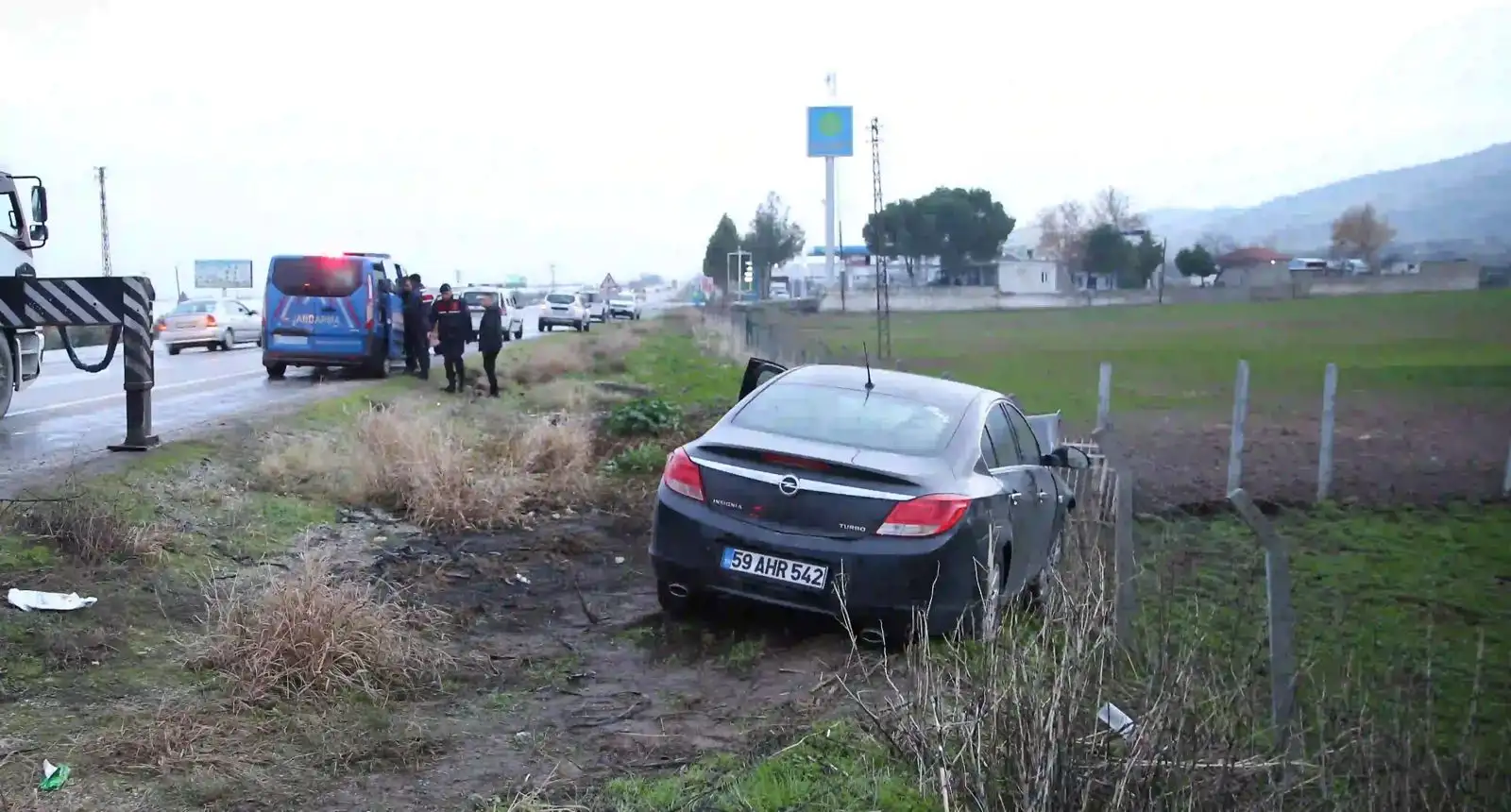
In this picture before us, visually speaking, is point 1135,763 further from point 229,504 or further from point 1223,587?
point 229,504

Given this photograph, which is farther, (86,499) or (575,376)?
(575,376)

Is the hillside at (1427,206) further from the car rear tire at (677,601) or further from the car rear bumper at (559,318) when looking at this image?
the car rear bumper at (559,318)

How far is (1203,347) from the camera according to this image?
34.4 meters

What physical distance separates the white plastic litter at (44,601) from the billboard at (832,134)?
37363mm

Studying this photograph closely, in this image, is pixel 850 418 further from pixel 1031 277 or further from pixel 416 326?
pixel 1031 277

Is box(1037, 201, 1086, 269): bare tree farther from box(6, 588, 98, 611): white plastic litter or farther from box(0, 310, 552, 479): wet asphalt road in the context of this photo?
box(6, 588, 98, 611): white plastic litter

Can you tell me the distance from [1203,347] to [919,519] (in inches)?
1191

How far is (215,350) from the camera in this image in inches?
1364

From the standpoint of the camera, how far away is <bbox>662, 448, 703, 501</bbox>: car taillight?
666cm

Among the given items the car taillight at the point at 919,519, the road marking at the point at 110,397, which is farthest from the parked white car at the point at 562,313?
the car taillight at the point at 919,519

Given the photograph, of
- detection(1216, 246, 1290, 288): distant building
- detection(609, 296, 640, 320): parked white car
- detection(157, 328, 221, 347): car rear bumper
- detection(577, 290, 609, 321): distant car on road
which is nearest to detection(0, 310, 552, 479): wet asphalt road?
detection(157, 328, 221, 347): car rear bumper

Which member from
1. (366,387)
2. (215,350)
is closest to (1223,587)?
(366,387)

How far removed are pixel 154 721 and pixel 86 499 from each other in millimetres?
3473

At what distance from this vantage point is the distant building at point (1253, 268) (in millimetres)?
39312
